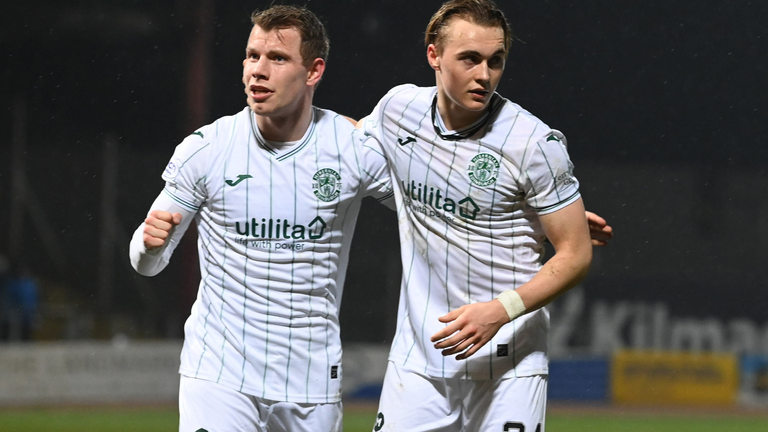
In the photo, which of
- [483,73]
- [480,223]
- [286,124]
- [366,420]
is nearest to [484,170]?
[480,223]

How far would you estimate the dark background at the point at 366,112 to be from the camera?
1299cm

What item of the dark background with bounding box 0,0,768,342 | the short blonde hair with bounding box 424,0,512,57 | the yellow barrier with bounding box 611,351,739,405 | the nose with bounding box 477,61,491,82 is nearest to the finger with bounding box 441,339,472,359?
the nose with bounding box 477,61,491,82

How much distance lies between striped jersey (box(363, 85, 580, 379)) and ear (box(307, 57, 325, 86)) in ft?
1.16

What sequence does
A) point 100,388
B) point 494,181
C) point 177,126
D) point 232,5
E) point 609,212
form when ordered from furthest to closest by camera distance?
point 177,126
point 609,212
point 232,5
point 100,388
point 494,181

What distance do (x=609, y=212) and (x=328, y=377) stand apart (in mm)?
11449

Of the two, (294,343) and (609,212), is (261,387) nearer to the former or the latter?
(294,343)

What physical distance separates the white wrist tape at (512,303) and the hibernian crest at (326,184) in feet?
1.92

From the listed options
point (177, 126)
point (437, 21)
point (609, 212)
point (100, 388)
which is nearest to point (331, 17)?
point (177, 126)

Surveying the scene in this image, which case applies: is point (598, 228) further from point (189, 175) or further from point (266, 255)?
point (189, 175)

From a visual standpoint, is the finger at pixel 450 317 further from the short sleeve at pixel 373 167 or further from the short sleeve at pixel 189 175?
the short sleeve at pixel 189 175

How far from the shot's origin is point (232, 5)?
1284 centimetres

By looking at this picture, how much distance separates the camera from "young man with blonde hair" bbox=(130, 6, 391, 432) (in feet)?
9.25

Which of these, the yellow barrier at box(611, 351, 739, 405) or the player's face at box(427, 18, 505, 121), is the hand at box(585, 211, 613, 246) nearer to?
the player's face at box(427, 18, 505, 121)

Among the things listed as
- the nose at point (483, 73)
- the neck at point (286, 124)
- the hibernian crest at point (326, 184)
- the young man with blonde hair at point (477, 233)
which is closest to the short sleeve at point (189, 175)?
the neck at point (286, 124)
